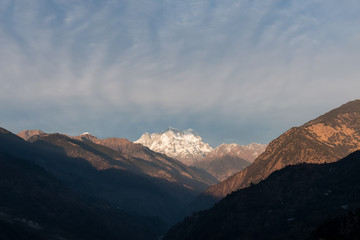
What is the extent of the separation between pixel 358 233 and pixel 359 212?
36911mm

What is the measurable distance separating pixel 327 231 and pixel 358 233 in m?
16.2

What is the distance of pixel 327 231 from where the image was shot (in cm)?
16700

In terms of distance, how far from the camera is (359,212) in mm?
186125

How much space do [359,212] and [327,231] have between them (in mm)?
28333

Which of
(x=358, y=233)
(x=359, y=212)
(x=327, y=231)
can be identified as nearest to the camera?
(x=358, y=233)

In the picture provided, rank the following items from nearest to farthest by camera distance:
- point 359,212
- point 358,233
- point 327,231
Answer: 1. point 358,233
2. point 327,231
3. point 359,212

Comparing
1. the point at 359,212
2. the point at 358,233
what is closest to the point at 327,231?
the point at 358,233

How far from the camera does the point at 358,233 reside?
152 metres

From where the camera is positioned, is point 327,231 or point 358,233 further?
point 327,231

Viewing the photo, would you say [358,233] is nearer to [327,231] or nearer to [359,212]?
[327,231]

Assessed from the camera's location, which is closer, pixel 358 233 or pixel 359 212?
pixel 358 233
